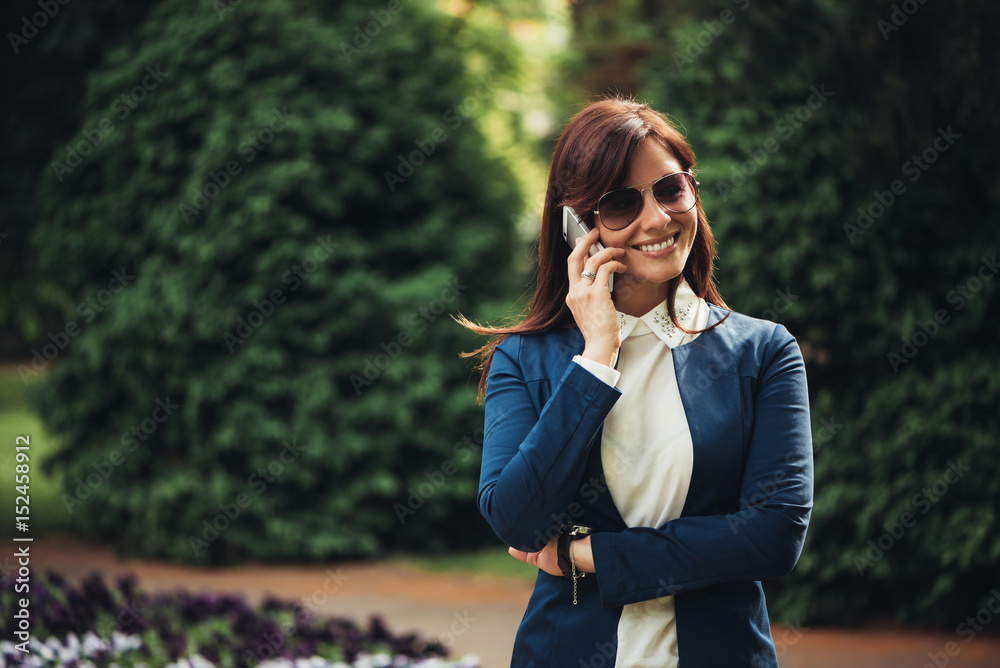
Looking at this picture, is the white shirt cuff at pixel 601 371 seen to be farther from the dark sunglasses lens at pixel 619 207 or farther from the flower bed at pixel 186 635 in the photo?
the flower bed at pixel 186 635

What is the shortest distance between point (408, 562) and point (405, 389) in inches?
57.7

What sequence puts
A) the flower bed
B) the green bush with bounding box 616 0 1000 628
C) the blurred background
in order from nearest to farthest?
1. the flower bed
2. the green bush with bounding box 616 0 1000 628
3. the blurred background

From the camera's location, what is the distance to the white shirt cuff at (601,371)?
5.84 ft

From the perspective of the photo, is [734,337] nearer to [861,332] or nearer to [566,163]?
[566,163]

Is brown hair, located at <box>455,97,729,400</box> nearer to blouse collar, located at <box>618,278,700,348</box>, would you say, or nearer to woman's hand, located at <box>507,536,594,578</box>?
blouse collar, located at <box>618,278,700,348</box>

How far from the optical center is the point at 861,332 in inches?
209

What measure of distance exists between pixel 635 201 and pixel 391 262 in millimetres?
5933

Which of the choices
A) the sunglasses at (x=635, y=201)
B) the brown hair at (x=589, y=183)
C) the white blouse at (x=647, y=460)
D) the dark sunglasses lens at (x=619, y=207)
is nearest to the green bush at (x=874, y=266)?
the brown hair at (x=589, y=183)

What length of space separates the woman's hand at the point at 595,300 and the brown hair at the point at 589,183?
104 mm

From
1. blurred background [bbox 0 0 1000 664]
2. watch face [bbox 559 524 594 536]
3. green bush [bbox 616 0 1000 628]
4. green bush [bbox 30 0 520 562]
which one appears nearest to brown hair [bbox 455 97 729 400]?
watch face [bbox 559 524 594 536]

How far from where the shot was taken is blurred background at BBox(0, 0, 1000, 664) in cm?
501

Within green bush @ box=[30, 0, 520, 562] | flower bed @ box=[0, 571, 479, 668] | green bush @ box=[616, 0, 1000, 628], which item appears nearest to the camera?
flower bed @ box=[0, 571, 479, 668]

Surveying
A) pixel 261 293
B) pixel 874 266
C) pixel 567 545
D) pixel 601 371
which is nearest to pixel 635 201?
pixel 601 371

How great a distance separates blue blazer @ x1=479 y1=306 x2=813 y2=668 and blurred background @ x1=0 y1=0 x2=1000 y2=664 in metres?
3.52
